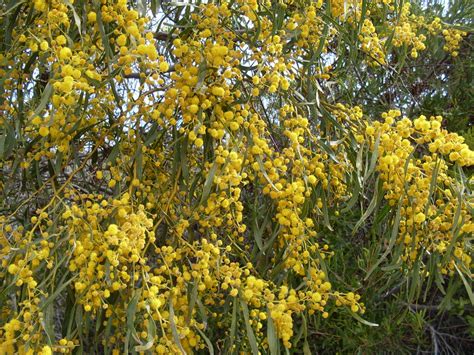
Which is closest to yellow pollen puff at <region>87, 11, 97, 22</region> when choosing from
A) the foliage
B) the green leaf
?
the foliage

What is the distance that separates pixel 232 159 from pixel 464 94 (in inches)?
76.3

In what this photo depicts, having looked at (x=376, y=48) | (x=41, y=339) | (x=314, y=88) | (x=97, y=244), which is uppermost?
(x=376, y=48)

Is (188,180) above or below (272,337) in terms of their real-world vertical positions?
above

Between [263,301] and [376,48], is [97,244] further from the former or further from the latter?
[376,48]

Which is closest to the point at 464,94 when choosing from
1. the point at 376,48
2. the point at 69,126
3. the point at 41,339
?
the point at 376,48

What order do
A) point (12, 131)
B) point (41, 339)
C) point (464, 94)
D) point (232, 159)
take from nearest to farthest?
point (41, 339) → point (232, 159) → point (12, 131) → point (464, 94)

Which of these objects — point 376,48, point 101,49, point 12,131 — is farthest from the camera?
point 376,48

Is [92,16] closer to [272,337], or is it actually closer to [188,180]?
[188,180]

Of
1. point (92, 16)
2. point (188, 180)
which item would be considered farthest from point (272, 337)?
point (92, 16)

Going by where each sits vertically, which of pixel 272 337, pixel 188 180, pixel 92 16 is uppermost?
pixel 92 16

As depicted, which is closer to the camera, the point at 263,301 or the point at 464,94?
the point at 263,301

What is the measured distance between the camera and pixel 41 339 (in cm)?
105

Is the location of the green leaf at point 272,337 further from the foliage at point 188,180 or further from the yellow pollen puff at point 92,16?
the yellow pollen puff at point 92,16

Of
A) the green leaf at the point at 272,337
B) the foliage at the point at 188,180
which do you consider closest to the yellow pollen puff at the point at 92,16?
the foliage at the point at 188,180
